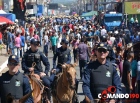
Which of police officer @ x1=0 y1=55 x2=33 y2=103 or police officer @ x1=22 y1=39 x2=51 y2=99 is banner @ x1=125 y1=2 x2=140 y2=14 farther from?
police officer @ x1=0 y1=55 x2=33 y2=103

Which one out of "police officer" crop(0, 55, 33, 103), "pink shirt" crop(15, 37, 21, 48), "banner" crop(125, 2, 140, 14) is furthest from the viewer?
"banner" crop(125, 2, 140, 14)

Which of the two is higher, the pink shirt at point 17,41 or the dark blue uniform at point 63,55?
the dark blue uniform at point 63,55

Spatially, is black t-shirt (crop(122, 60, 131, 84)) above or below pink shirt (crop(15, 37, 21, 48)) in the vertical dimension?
above

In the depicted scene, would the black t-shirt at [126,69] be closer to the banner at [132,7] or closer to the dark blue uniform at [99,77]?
the dark blue uniform at [99,77]

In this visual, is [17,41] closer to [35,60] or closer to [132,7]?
[132,7]

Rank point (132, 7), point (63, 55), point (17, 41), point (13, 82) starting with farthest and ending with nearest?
point (132, 7) → point (17, 41) → point (63, 55) → point (13, 82)

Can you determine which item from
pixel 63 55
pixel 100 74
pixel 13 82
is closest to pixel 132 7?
pixel 63 55

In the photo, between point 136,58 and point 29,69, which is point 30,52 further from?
point 136,58

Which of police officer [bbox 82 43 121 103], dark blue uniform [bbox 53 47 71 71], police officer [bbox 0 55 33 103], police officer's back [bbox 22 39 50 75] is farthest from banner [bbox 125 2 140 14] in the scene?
police officer [bbox 0 55 33 103]

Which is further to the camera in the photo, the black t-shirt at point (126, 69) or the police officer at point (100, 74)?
the black t-shirt at point (126, 69)

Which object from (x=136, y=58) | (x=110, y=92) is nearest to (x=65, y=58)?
(x=136, y=58)

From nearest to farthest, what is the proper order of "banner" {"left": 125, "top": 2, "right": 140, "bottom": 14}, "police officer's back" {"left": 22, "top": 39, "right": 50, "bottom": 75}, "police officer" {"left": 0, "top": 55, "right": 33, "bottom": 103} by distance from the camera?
"police officer" {"left": 0, "top": 55, "right": 33, "bottom": 103} < "police officer's back" {"left": 22, "top": 39, "right": 50, "bottom": 75} < "banner" {"left": 125, "top": 2, "right": 140, "bottom": 14}

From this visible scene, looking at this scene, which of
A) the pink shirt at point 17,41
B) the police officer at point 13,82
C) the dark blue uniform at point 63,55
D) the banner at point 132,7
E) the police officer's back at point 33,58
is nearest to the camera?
the police officer at point 13,82

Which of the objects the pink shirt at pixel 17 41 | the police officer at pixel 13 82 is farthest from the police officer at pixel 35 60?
the pink shirt at pixel 17 41
